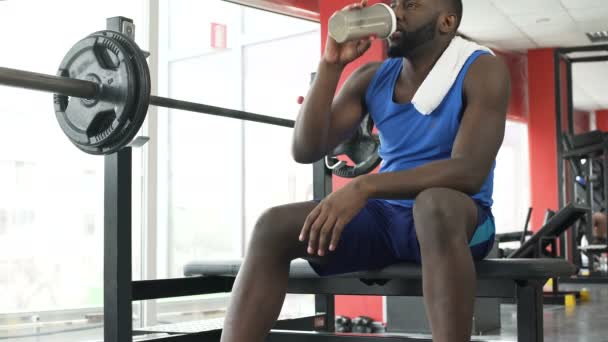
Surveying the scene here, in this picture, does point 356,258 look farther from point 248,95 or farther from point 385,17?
point 248,95

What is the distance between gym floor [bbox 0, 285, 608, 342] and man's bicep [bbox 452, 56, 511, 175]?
80.3 inches

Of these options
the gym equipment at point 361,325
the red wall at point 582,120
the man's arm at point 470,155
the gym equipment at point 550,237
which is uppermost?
the red wall at point 582,120

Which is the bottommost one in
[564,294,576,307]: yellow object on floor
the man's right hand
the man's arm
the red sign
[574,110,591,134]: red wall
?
[564,294,576,307]: yellow object on floor

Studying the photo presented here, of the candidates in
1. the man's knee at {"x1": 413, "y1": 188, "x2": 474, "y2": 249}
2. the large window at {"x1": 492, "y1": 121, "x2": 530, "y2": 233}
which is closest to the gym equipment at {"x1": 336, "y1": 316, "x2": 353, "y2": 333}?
the man's knee at {"x1": 413, "y1": 188, "x2": 474, "y2": 249}

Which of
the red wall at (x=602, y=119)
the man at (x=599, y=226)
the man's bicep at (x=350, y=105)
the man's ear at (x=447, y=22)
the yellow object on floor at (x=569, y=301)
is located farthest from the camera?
the red wall at (x=602, y=119)

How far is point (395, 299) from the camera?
435 centimetres

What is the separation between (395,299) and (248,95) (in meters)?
2.58

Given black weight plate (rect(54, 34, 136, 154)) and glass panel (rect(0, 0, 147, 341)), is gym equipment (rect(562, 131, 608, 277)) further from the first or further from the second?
black weight plate (rect(54, 34, 136, 154))

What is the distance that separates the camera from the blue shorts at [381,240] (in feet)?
4.96

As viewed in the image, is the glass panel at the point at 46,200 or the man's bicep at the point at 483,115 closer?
the man's bicep at the point at 483,115

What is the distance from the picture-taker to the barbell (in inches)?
61.1

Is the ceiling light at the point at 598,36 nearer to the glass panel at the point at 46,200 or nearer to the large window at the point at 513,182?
the large window at the point at 513,182

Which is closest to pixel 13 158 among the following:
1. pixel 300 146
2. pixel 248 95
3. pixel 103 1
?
pixel 103 1

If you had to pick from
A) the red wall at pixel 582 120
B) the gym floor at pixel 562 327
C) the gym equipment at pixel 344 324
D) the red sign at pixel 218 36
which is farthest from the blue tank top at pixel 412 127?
the red wall at pixel 582 120
